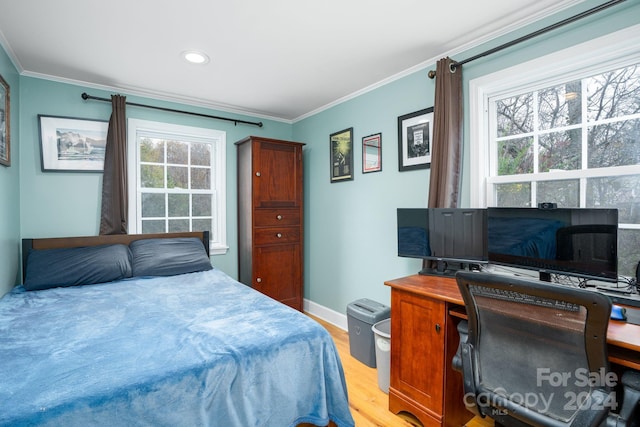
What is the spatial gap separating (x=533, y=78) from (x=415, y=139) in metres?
0.89

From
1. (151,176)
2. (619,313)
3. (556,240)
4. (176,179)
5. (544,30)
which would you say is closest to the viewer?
(619,313)

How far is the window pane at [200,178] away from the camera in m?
3.64

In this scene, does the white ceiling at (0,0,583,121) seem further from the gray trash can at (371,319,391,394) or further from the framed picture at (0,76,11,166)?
the gray trash can at (371,319,391,394)

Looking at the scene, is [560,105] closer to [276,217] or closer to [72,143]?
[276,217]

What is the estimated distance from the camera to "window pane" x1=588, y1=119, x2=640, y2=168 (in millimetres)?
1699

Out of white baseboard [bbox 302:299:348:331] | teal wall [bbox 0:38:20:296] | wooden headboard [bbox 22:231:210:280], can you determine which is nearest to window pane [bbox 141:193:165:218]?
wooden headboard [bbox 22:231:210:280]

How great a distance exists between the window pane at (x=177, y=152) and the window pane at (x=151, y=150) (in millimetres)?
80

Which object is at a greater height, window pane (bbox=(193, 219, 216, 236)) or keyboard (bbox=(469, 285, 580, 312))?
window pane (bbox=(193, 219, 216, 236))

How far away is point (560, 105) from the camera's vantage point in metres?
1.99

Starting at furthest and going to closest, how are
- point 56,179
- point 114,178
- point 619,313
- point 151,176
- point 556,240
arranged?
1. point 151,176
2. point 114,178
3. point 56,179
4. point 556,240
5. point 619,313

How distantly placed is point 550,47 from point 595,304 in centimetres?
166

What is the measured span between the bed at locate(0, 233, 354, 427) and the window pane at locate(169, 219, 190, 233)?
120cm

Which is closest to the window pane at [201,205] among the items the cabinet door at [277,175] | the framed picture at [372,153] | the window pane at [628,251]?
the cabinet door at [277,175]

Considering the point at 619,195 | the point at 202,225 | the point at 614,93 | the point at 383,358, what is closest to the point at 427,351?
the point at 383,358
